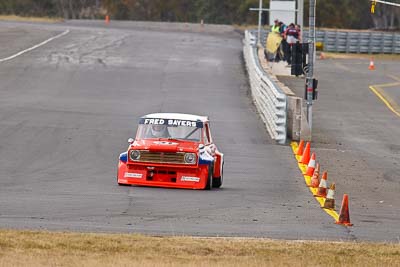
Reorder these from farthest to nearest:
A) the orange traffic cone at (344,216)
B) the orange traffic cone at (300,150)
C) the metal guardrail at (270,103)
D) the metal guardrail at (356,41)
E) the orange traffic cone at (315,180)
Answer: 1. the metal guardrail at (356,41)
2. the metal guardrail at (270,103)
3. the orange traffic cone at (300,150)
4. the orange traffic cone at (315,180)
5. the orange traffic cone at (344,216)

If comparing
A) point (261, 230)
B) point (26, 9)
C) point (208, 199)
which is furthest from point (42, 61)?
point (26, 9)

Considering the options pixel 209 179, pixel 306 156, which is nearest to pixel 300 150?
pixel 306 156

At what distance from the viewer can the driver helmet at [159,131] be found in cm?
1989

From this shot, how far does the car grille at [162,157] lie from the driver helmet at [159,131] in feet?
2.14

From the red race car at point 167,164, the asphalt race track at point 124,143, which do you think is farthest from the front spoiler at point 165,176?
the asphalt race track at point 124,143

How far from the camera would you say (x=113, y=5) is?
370ft

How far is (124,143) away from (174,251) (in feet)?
47.8

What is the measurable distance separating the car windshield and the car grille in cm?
61

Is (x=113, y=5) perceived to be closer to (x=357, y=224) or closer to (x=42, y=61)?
(x=42, y=61)

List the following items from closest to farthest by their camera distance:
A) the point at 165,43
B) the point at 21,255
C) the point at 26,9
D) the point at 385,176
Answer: the point at 21,255, the point at 385,176, the point at 165,43, the point at 26,9

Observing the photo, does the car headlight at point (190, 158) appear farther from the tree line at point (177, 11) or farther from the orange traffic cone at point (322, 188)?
the tree line at point (177, 11)

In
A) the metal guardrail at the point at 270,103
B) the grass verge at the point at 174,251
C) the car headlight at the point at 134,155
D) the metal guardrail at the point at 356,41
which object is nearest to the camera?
the grass verge at the point at 174,251

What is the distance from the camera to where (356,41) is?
73812 mm

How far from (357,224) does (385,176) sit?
783 cm
